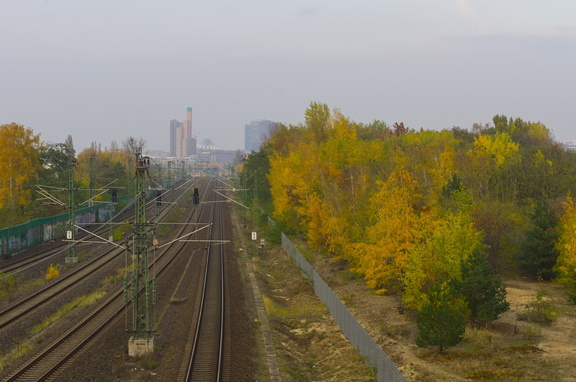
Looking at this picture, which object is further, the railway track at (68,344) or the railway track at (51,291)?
the railway track at (51,291)

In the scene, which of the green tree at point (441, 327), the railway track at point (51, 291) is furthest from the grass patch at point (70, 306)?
the green tree at point (441, 327)

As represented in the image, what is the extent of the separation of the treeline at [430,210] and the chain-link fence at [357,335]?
3.16 metres

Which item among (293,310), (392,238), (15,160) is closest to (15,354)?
(293,310)

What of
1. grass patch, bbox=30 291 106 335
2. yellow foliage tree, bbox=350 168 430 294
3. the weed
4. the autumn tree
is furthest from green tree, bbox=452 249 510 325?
the autumn tree

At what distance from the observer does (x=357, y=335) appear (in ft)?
84.4

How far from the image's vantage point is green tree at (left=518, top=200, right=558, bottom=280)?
39.3m

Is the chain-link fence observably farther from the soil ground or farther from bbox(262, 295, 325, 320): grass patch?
bbox(262, 295, 325, 320): grass patch

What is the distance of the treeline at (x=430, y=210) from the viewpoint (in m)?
31.0

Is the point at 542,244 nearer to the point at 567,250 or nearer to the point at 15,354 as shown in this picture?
the point at 567,250

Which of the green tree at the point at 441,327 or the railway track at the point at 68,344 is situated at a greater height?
the green tree at the point at 441,327

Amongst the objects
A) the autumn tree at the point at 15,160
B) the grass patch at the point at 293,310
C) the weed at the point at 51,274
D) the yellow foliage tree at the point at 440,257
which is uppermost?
the autumn tree at the point at 15,160

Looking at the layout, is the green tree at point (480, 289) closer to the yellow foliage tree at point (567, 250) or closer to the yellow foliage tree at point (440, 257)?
the yellow foliage tree at point (440, 257)

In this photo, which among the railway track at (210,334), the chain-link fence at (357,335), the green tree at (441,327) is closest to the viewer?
the chain-link fence at (357,335)

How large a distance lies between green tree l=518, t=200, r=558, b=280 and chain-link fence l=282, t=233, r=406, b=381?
15869mm
